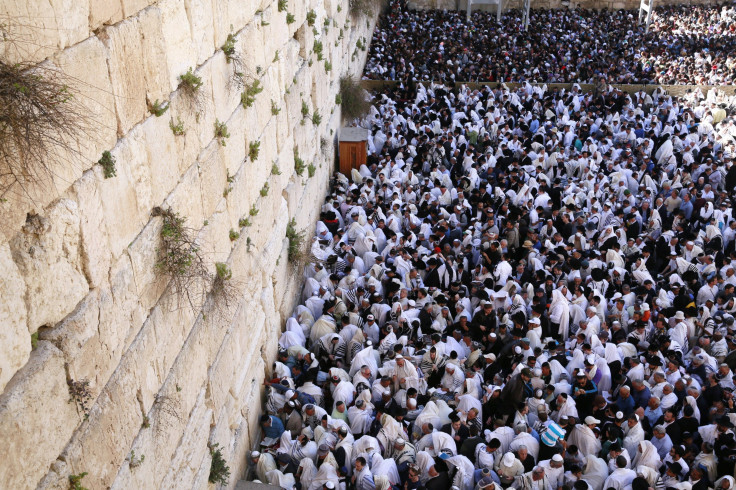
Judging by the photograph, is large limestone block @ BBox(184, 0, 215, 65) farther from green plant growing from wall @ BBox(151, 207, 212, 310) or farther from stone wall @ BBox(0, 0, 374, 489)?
green plant growing from wall @ BBox(151, 207, 212, 310)

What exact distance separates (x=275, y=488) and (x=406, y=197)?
7.96 metres

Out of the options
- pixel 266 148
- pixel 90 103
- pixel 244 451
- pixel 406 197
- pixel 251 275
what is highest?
pixel 90 103

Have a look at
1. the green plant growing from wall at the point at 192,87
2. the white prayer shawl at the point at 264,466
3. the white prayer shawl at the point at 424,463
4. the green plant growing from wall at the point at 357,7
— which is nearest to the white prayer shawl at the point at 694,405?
the white prayer shawl at the point at 424,463

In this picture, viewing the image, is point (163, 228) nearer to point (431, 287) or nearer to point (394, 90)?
point (431, 287)

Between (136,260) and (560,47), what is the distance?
21.4 meters

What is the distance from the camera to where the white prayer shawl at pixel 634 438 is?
24.9 ft

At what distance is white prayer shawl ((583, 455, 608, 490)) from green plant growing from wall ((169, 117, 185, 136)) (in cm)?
560

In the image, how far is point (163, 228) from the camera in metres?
5.23

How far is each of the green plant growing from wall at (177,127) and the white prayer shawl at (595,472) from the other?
560cm

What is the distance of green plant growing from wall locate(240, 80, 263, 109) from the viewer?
294 inches

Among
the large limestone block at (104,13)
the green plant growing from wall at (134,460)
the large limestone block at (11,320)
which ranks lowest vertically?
the green plant growing from wall at (134,460)

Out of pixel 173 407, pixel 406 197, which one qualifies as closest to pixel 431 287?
pixel 406 197

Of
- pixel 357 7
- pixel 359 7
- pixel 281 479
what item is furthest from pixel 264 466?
pixel 359 7

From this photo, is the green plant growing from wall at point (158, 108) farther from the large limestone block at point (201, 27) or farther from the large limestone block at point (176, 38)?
the large limestone block at point (201, 27)
